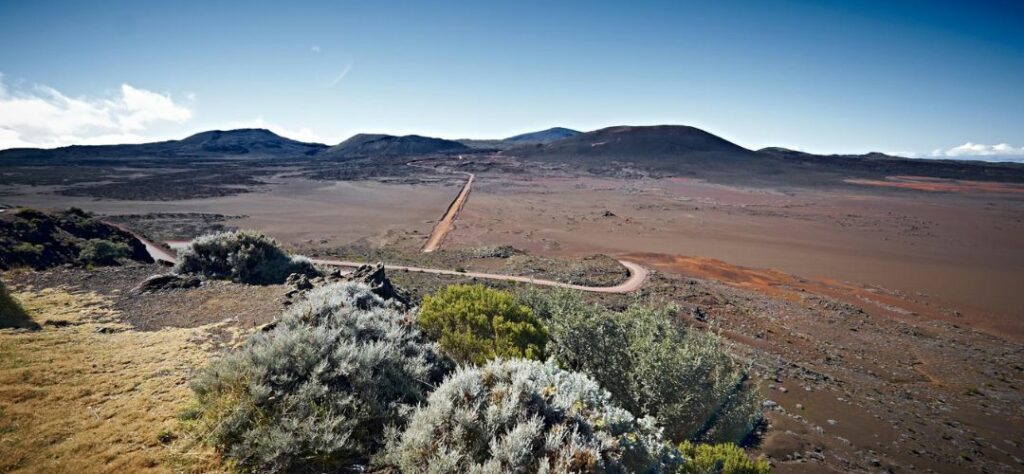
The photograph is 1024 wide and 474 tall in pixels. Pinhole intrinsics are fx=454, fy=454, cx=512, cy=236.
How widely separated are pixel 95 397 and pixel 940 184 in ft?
321

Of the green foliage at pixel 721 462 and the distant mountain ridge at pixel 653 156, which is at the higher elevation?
the distant mountain ridge at pixel 653 156

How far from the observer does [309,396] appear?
4.82 metres

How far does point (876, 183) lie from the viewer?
7181 cm

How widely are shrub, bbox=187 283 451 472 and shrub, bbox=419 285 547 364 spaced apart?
5.53 feet

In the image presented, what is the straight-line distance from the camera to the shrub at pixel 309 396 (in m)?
4.39

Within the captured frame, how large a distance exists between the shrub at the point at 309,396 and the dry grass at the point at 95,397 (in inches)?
16.3

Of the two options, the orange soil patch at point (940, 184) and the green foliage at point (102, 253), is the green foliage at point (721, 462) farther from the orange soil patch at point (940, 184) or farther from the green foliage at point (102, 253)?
the orange soil patch at point (940, 184)

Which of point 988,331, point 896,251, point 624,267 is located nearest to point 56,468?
point 624,267

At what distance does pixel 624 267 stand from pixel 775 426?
16.0 metres

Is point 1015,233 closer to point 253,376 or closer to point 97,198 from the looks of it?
point 253,376

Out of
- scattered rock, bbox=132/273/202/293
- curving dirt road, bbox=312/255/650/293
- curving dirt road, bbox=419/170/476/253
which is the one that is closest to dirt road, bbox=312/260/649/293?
curving dirt road, bbox=312/255/650/293

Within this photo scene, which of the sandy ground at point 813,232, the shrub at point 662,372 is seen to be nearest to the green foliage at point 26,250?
the shrub at point 662,372

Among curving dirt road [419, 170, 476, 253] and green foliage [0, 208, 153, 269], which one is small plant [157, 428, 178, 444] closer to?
green foliage [0, 208, 153, 269]

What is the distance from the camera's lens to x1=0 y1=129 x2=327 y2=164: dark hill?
119 m
